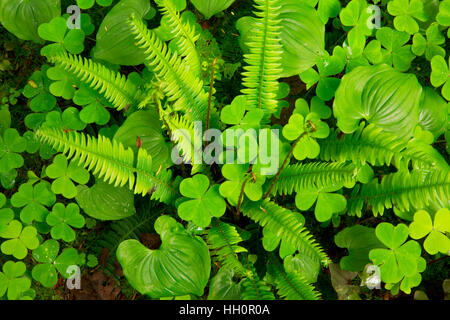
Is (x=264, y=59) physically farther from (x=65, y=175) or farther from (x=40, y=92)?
(x=40, y=92)

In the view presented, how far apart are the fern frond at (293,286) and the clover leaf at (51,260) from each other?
1.32 meters

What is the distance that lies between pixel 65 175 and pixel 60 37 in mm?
882

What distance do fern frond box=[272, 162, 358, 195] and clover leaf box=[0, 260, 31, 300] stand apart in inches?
65.2

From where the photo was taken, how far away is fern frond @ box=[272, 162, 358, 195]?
1.97 metres

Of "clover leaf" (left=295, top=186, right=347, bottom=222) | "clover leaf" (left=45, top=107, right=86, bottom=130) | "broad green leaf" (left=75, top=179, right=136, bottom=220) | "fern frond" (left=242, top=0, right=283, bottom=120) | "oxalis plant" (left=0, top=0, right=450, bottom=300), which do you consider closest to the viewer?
"fern frond" (left=242, top=0, right=283, bottom=120)

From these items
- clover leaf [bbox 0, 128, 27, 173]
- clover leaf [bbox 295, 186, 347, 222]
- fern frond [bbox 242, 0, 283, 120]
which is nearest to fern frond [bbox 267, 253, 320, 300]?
clover leaf [bbox 295, 186, 347, 222]

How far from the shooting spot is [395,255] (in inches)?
86.3

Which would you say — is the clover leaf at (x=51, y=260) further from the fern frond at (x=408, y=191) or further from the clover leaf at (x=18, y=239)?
the fern frond at (x=408, y=191)

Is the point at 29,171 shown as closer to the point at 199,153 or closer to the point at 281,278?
the point at 199,153

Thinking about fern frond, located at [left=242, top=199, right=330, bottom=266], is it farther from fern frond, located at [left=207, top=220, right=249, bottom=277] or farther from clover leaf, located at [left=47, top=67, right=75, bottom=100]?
clover leaf, located at [left=47, top=67, right=75, bottom=100]

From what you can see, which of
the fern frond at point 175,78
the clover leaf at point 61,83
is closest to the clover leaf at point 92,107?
the clover leaf at point 61,83

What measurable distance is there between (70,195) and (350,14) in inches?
82.4

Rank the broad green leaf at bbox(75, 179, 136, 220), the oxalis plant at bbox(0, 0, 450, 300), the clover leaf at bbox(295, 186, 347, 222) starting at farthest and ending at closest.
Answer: the broad green leaf at bbox(75, 179, 136, 220), the clover leaf at bbox(295, 186, 347, 222), the oxalis plant at bbox(0, 0, 450, 300)

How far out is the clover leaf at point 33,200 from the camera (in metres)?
2.42
